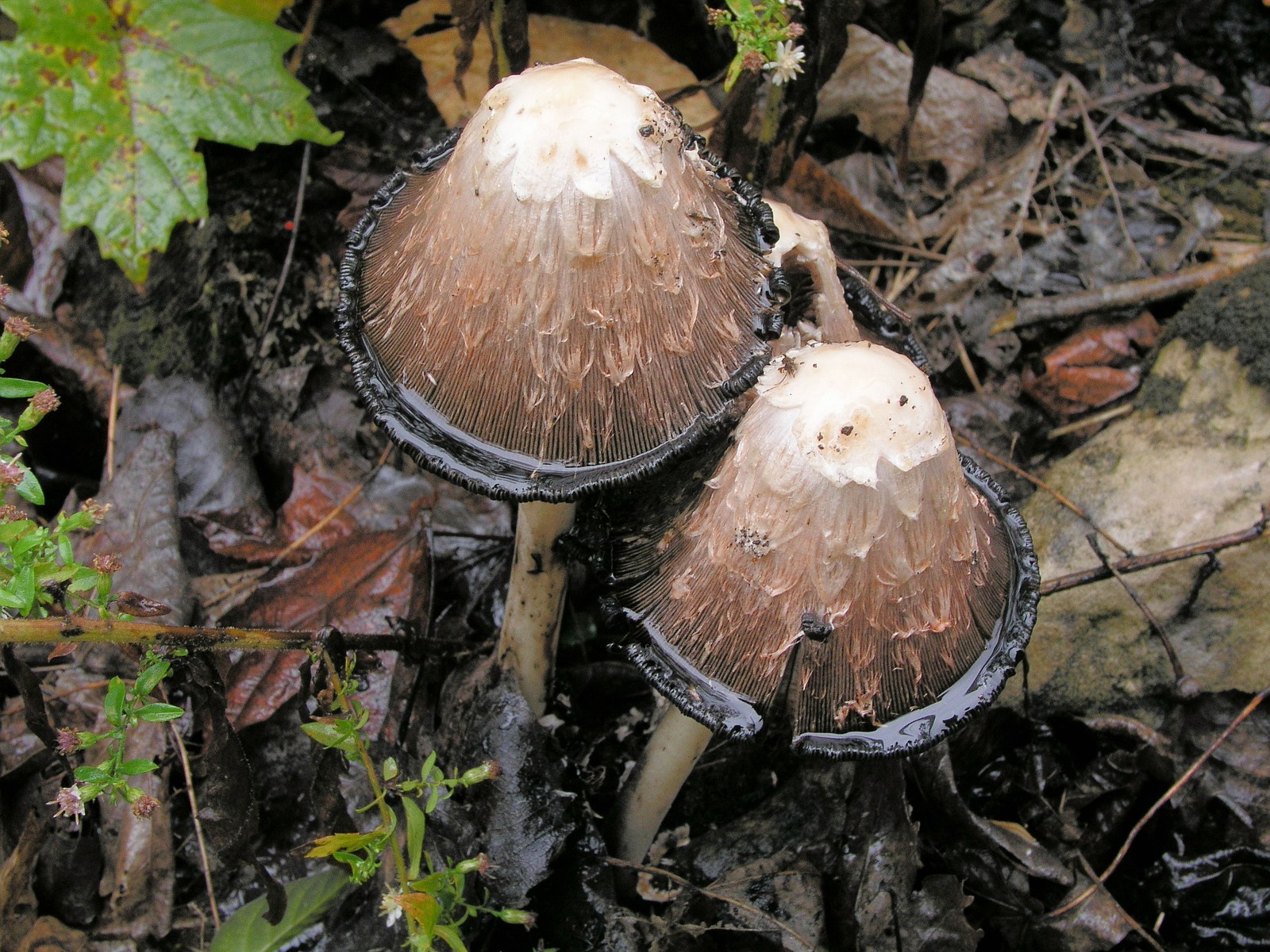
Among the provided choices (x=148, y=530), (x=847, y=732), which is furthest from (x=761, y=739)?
(x=148, y=530)

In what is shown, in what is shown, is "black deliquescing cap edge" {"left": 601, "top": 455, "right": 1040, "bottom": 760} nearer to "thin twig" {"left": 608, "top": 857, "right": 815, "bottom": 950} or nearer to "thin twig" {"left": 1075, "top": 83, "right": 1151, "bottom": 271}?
"thin twig" {"left": 608, "top": 857, "right": 815, "bottom": 950}

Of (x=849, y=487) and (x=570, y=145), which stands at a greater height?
(x=570, y=145)

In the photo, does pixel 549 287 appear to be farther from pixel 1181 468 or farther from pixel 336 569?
pixel 1181 468

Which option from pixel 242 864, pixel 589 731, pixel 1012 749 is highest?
pixel 1012 749

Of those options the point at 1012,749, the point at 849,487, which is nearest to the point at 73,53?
the point at 849,487

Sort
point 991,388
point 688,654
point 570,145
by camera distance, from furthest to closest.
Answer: point 991,388 → point 688,654 → point 570,145

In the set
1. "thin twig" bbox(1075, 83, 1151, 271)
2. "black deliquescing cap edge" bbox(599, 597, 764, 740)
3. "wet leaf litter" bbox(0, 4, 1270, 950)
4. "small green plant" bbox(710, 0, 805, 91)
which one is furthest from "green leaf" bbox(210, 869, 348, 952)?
"thin twig" bbox(1075, 83, 1151, 271)
